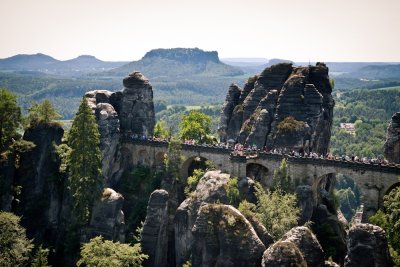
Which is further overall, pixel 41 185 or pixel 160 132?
pixel 160 132

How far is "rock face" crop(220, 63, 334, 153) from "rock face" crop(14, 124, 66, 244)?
3216 centimetres

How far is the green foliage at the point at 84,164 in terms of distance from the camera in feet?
259

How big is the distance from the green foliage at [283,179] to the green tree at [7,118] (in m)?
45.0

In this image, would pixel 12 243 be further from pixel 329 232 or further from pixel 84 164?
pixel 329 232

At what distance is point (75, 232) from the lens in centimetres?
7856

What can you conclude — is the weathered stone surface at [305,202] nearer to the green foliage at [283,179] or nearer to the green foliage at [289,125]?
the green foliage at [283,179]

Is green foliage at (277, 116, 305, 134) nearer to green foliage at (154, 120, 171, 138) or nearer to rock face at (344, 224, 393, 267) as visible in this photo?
green foliage at (154, 120, 171, 138)

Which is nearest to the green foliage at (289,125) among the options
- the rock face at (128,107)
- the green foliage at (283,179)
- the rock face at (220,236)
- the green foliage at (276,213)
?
the green foliage at (283,179)

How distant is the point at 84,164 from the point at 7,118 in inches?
703

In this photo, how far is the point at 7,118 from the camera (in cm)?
8706

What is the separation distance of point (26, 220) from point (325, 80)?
5569cm

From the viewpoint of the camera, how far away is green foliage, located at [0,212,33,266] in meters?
66.4

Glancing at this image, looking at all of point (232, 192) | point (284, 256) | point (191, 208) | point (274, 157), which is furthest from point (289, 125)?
point (284, 256)

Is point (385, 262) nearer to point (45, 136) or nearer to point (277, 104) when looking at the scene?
point (277, 104)
